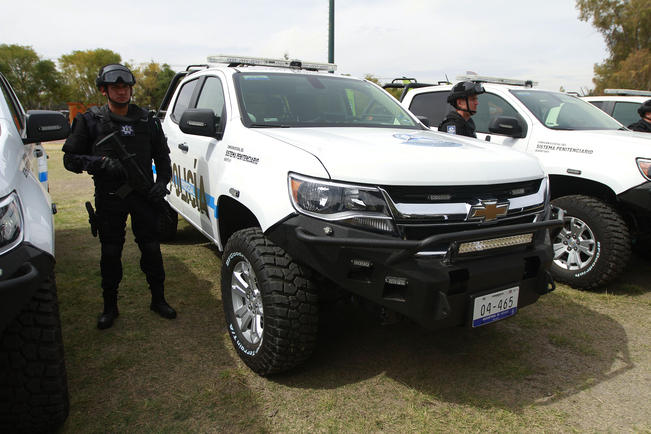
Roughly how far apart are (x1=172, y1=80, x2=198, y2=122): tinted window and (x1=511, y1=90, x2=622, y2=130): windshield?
3.47 metres

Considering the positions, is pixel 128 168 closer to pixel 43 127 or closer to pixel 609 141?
pixel 43 127

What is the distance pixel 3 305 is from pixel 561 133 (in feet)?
15.2

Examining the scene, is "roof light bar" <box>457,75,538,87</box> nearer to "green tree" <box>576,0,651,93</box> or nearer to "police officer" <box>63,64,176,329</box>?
"police officer" <box>63,64,176,329</box>

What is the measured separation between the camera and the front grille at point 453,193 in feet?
7.53

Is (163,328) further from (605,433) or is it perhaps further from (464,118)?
(464,118)

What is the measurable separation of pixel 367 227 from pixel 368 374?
42.4 inches

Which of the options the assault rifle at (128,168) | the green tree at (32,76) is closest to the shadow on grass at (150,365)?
the assault rifle at (128,168)

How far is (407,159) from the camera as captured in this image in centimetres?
235

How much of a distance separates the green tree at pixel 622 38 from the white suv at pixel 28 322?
40527mm

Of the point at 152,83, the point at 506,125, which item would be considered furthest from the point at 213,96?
the point at 152,83

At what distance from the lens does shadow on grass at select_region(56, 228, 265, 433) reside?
7.84 feet

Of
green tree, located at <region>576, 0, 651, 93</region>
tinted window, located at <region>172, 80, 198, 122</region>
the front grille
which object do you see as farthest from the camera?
green tree, located at <region>576, 0, 651, 93</region>

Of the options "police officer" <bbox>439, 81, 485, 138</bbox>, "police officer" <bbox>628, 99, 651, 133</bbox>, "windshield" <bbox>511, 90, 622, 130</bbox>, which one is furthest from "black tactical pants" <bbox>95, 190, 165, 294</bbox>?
"police officer" <bbox>628, 99, 651, 133</bbox>

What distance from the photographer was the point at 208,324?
136 inches
